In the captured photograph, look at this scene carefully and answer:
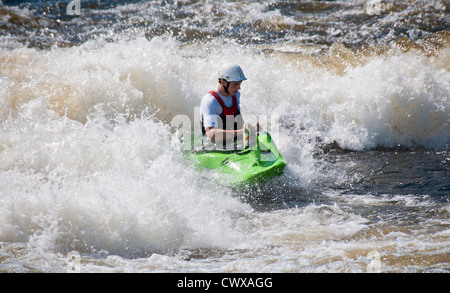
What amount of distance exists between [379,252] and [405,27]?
290 inches

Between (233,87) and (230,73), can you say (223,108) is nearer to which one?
(233,87)

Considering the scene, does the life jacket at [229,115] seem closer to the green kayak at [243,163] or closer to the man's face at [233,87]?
the man's face at [233,87]

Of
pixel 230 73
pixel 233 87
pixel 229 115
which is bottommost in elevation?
pixel 229 115

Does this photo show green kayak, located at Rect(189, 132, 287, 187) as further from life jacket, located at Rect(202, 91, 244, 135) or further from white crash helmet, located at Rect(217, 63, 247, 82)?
white crash helmet, located at Rect(217, 63, 247, 82)

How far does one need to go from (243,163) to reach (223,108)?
0.74 metres

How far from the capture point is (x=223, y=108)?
558 centimetres

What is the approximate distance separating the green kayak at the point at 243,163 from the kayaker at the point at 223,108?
0.63ft

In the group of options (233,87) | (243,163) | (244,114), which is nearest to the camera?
(243,163)

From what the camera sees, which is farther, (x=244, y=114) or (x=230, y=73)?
(x=244, y=114)

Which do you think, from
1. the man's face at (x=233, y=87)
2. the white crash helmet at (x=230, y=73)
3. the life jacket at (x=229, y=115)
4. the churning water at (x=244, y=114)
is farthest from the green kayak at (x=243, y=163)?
the white crash helmet at (x=230, y=73)

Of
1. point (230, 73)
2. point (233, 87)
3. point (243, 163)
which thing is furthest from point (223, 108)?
point (243, 163)

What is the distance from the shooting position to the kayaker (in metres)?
5.39

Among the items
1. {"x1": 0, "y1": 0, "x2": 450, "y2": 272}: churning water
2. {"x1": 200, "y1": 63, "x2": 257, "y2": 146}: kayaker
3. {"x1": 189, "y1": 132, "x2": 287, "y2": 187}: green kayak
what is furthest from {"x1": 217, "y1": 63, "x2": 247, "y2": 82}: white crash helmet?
{"x1": 0, "y1": 0, "x2": 450, "y2": 272}: churning water

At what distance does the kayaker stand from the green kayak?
19cm
